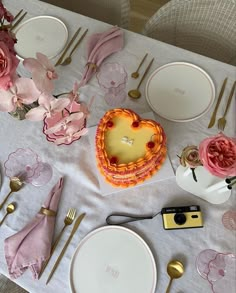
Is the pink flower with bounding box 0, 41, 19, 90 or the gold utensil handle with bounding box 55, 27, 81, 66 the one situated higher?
the pink flower with bounding box 0, 41, 19, 90

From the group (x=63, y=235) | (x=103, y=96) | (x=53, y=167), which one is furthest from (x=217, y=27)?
(x=63, y=235)

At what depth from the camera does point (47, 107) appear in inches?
31.7

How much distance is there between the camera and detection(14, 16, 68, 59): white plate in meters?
1.24

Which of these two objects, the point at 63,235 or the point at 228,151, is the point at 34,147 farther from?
the point at 228,151

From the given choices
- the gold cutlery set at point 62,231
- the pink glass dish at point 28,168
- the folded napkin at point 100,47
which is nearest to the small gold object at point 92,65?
the folded napkin at point 100,47

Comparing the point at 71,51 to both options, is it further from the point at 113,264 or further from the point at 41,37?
the point at 113,264

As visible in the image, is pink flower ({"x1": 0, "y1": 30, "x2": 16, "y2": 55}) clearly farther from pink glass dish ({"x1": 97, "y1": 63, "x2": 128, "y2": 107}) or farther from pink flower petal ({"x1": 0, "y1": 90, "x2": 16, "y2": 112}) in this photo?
pink glass dish ({"x1": 97, "y1": 63, "x2": 128, "y2": 107})

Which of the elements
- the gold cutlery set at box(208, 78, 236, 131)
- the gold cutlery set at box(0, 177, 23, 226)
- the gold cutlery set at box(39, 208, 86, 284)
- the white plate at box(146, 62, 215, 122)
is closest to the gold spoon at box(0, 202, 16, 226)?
the gold cutlery set at box(0, 177, 23, 226)

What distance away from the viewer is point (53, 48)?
1.24m

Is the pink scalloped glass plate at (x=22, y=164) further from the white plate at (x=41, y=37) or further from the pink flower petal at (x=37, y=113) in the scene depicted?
the white plate at (x=41, y=37)

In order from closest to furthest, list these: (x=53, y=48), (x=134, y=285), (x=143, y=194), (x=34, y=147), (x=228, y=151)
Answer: (x=228, y=151) < (x=134, y=285) < (x=143, y=194) < (x=34, y=147) < (x=53, y=48)

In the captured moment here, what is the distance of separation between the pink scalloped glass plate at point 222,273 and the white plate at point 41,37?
884 millimetres

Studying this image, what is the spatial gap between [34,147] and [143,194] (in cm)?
39

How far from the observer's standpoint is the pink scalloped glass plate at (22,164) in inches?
40.5
